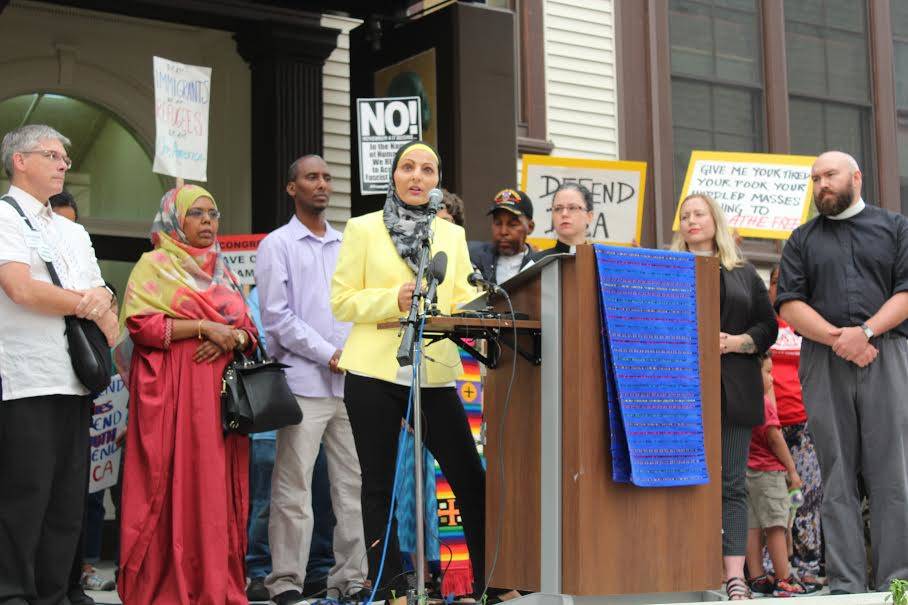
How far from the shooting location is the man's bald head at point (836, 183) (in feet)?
21.9

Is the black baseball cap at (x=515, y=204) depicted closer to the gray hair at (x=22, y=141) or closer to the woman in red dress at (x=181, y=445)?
the woman in red dress at (x=181, y=445)

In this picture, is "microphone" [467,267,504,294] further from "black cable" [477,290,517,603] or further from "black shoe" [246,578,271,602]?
"black shoe" [246,578,271,602]

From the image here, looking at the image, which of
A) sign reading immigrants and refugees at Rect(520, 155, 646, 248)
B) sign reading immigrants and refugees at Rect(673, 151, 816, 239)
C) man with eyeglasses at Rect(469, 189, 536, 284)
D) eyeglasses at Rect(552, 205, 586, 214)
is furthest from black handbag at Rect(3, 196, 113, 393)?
sign reading immigrants and refugees at Rect(673, 151, 816, 239)

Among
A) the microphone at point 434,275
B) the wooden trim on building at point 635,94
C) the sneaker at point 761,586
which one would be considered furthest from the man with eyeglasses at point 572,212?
the wooden trim on building at point 635,94

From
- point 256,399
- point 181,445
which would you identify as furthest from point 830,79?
point 181,445

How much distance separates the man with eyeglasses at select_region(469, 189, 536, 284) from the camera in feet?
25.4

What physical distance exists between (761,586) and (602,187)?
3343 millimetres

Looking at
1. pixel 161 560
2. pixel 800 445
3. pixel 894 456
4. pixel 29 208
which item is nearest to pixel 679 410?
pixel 894 456

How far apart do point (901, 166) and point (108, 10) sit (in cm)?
874

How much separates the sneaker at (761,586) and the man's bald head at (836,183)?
2323mm

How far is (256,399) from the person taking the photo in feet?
21.0

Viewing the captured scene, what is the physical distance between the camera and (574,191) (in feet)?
21.7

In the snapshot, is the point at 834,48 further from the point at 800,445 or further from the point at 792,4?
the point at 800,445

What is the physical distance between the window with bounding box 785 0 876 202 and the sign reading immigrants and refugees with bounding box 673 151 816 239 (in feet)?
11.8
